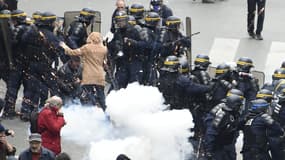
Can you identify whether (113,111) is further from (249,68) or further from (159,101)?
(249,68)

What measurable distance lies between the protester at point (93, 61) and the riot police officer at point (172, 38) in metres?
1.52

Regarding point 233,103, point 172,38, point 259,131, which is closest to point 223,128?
point 233,103

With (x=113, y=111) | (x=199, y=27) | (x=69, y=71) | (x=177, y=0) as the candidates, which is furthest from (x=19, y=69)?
(x=177, y=0)

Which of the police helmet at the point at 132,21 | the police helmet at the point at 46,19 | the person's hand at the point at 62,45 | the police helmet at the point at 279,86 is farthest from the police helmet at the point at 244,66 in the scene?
the police helmet at the point at 46,19

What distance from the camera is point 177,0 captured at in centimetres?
2619

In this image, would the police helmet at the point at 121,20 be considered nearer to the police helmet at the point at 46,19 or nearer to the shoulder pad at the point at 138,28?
the shoulder pad at the point at 138,28

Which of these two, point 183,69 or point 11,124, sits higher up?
point 183,69

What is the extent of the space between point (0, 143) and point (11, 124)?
4.19 meters

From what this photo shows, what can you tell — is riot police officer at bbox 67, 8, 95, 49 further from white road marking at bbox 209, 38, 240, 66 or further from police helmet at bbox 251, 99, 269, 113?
police helmet at bbox 251, 99, 269, 113

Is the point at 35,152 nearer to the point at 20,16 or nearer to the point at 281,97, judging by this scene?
the point at 281,97

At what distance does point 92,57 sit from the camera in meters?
17.1

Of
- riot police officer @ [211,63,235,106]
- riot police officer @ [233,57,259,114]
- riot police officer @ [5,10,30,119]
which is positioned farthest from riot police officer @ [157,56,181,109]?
riot police officer @ [5,10,30,119]

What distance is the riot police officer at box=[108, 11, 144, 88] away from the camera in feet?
58.4

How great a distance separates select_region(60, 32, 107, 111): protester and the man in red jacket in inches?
118
